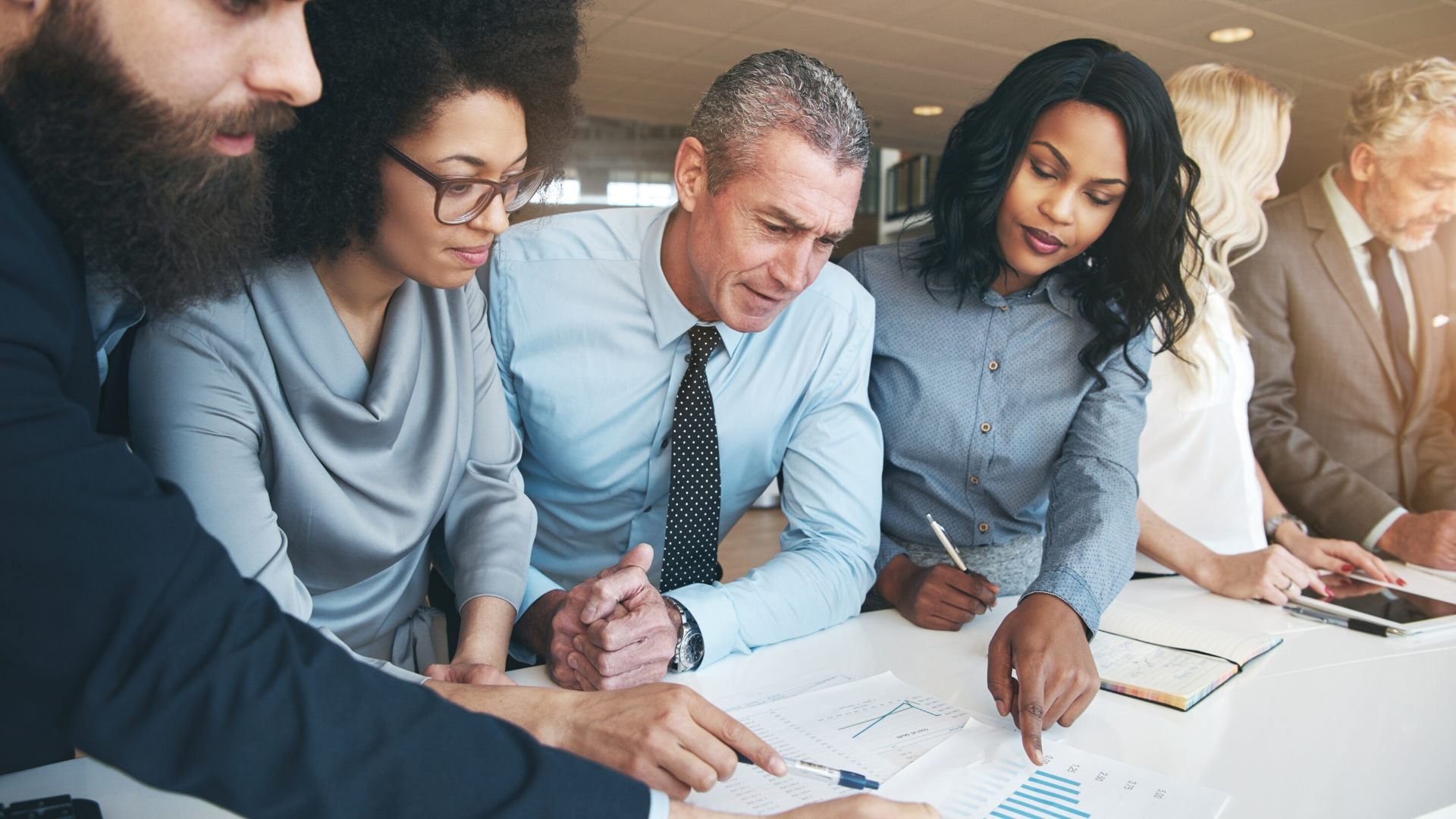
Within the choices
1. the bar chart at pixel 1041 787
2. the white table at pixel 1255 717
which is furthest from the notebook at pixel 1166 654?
the bar chart at pixel 1041 787

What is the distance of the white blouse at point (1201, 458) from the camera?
235cm

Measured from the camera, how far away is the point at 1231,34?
7.21 meters

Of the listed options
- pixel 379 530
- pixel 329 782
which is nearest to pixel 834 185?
pixel 379 530

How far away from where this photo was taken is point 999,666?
136cm

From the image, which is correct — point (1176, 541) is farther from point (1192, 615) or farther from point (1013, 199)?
point (1013, 199)

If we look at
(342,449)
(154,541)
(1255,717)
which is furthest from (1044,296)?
(154,541)

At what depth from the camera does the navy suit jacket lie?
683 mm

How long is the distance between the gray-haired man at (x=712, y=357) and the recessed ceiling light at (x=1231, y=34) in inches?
256

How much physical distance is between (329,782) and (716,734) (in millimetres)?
422

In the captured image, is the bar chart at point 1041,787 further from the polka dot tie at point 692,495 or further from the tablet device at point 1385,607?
the tablet device at point 1385,607

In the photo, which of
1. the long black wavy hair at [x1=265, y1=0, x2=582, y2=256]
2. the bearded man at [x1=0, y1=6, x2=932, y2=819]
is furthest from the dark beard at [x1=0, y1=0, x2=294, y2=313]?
the long black wavy hair at [x1=265, y1=0, x2=582, y2=256]

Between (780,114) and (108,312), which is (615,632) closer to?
(108,312)

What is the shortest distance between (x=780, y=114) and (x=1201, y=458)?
4.51 feet

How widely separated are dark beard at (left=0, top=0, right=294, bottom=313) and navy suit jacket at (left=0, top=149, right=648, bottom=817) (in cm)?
4
